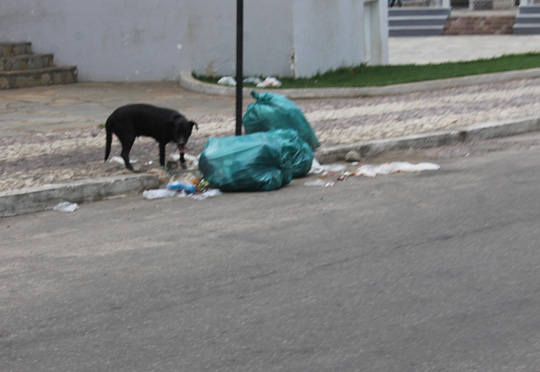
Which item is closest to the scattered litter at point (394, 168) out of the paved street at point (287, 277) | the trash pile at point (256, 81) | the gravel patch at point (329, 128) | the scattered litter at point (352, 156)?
the paved street at point (287, 277)

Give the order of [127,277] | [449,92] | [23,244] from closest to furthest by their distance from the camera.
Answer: [127,277] < [23,244] < [449,92]

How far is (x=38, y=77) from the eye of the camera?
15273 millimetres

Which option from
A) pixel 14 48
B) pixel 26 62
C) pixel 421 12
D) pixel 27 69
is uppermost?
pixel 421 12

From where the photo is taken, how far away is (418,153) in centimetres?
958

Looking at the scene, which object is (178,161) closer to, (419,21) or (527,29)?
(527,29)

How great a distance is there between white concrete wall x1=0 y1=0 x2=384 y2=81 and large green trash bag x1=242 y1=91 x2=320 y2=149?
630cm

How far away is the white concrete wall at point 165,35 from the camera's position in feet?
50.1

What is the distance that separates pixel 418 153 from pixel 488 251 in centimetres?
403

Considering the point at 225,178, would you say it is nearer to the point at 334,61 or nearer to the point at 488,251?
the point at 488,251

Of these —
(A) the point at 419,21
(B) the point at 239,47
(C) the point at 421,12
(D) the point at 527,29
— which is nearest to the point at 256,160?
(B) the point at 239,47

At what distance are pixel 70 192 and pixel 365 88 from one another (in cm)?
734

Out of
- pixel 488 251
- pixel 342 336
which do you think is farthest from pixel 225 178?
pixel 342 336

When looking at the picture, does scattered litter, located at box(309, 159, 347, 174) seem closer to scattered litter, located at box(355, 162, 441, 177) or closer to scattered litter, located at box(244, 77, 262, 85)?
scattered litter, located at box(355, 162, 441, 177)

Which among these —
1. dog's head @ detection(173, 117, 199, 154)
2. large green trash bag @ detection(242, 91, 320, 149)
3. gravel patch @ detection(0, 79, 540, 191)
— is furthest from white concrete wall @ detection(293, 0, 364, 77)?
dog's head @ detection(173, 117, 199, 154)
